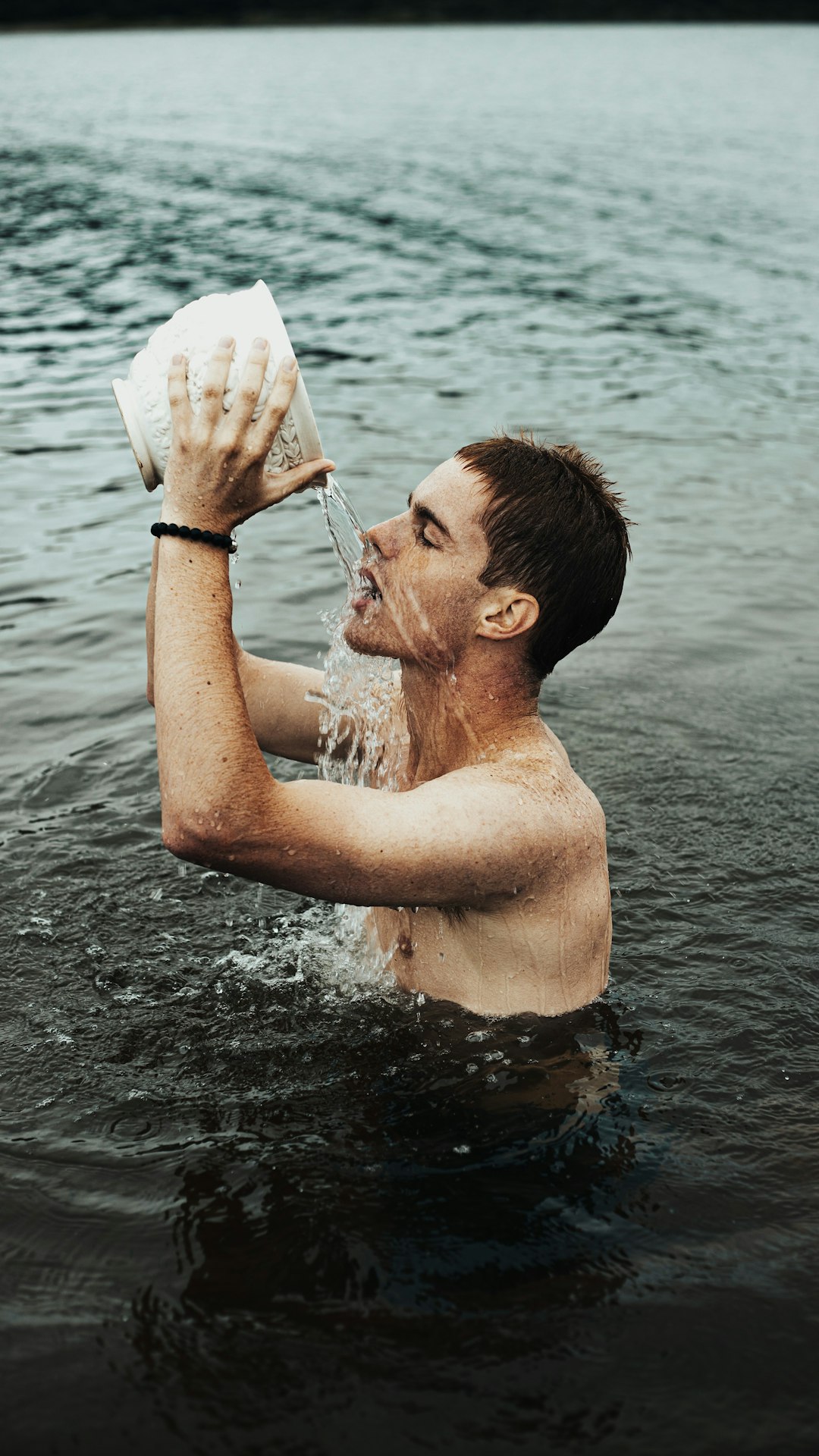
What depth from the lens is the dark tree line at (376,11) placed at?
84.1 metres

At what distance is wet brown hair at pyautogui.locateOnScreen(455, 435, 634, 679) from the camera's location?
3727mm

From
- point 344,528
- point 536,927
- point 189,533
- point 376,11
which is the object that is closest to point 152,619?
point 344,528

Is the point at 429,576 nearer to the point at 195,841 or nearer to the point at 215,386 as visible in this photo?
the point at 215,386

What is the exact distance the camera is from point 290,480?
341cm

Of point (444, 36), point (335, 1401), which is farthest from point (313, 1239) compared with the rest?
point (444, 36)

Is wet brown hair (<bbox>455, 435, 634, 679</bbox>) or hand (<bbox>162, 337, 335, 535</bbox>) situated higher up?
hand (<bbox>162, 337, 335, 535</bbox>)

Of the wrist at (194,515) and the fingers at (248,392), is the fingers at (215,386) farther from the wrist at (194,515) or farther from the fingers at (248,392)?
the wrist at (194,515)

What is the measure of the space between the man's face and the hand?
562 millimetres

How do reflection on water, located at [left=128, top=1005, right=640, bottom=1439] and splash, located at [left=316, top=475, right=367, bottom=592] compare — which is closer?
reflection on water, located at [left=128, top=1005, right=640, bottom=1439]

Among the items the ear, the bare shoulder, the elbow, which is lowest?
the bare shoulder

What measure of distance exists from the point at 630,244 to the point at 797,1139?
74.3 feet

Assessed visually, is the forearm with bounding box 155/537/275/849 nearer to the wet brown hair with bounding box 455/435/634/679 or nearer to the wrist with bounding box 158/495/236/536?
the wrist with bounding box 158/495/236/536

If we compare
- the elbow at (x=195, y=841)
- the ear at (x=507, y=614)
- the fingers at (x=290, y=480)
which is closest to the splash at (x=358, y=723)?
the ear at (x=507, y=614)

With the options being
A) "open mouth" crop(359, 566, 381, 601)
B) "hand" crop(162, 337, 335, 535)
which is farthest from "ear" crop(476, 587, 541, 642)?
"hand" crop(162, 337, 335, 535)
